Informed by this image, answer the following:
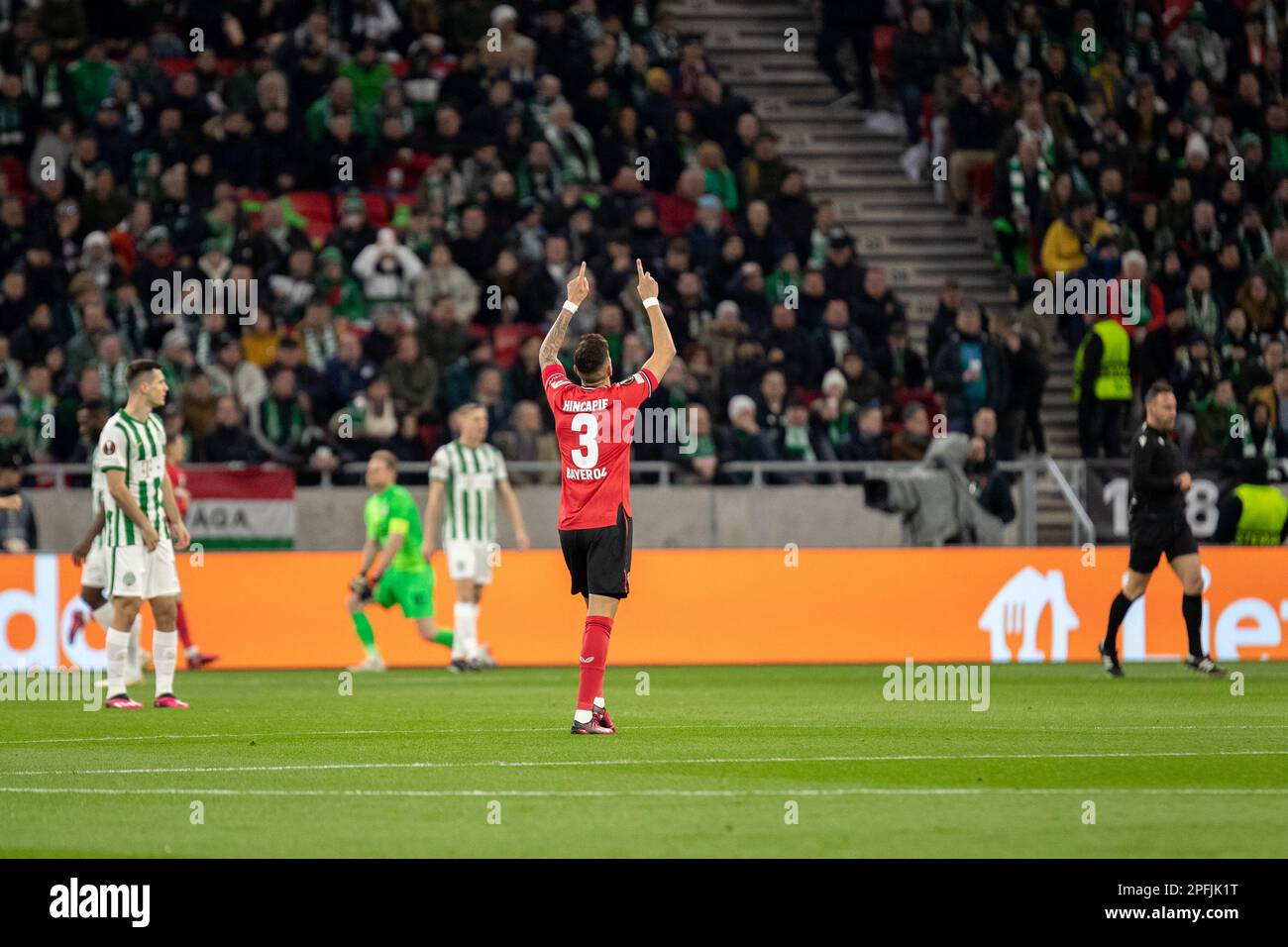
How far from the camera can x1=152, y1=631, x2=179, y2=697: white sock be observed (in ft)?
48.5

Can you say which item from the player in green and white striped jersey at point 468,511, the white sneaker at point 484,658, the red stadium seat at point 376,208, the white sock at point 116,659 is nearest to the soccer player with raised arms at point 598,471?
the white sock at point 116,659

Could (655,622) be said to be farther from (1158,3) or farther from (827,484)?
(1158,3)

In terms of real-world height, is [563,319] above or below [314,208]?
below

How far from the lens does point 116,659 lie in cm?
1480

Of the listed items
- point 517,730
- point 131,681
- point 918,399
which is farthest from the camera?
point 918,399

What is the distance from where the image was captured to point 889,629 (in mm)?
20891

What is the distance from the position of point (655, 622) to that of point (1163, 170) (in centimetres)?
1061

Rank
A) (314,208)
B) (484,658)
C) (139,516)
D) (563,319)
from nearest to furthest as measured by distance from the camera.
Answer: (563,319) < (139,516) < (484,658) < (314,208)

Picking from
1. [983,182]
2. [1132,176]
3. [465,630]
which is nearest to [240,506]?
[465,630]

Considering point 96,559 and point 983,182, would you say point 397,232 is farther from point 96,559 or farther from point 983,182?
point 96,559

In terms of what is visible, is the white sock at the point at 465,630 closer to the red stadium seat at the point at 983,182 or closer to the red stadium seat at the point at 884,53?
the red stadium seat at the point at 983,182

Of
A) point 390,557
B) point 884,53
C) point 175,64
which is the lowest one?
point 390,557

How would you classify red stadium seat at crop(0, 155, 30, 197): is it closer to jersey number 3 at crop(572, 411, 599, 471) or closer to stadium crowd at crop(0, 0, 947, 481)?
stadium crowd at crop(0, 0, 947, 481)

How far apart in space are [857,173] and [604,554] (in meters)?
17.7
